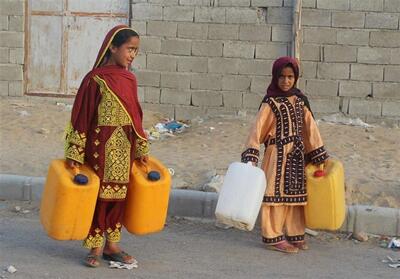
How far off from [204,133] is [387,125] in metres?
2.37

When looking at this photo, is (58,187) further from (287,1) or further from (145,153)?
(287,1)

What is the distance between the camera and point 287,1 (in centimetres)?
1027

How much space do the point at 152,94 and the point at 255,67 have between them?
55.8 inches

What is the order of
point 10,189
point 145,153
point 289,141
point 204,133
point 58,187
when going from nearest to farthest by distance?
point 58,187 → point 145,153 → point 289,141 → point 10,189 → point 204,133

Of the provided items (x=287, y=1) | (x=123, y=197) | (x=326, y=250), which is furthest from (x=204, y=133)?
(x=123, y=197)

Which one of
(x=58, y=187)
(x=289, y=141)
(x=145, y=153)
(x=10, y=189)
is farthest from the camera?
(x=10, y=189)

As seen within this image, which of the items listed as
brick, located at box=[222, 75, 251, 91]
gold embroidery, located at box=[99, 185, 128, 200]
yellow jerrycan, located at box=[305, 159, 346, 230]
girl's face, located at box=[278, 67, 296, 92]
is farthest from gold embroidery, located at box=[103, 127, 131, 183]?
brick, located at box=[222, 75, 251, 91]

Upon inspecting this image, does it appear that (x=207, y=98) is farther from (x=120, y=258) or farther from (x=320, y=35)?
(x=120, y=258)

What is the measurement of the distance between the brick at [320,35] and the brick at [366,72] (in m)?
0.44

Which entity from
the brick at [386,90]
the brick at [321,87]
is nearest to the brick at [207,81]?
the brick at [321,87]

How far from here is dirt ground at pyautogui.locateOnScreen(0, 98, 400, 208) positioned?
283 inches

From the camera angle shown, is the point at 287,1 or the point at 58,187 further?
the point at 287,1

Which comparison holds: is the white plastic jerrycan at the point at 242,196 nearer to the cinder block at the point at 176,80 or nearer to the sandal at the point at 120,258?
the sandal at the point at 120,258

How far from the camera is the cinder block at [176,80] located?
34.6 ft
